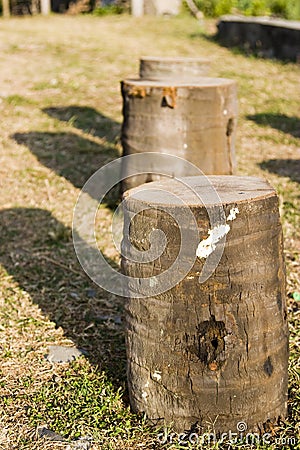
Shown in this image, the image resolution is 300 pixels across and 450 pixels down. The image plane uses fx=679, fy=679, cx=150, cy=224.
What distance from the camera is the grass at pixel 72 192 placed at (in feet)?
9.80

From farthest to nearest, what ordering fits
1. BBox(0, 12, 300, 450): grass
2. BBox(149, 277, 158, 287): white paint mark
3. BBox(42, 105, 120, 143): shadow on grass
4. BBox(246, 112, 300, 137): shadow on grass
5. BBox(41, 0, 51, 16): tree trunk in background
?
BBox(41, 0, 51, 16): tree trunk in background < BBox(246, 112, 300, 137): shadow on grass < BBox(42, 105, 120, 143): shadow on grass < BBox(0, 12, 300, 450): grass < BBox(149, 277, 158, 287): white paint mark

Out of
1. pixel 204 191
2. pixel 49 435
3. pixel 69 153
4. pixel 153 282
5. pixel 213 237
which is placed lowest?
pixel 49 435

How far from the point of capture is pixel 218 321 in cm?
264

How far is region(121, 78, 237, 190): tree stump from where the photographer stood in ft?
16.2

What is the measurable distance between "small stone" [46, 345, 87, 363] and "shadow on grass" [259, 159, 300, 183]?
329 cm

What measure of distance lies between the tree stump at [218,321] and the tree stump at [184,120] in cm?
221

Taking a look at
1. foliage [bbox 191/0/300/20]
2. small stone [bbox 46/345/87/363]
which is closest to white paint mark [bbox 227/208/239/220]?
small stone [bbox 46/345/87/363]

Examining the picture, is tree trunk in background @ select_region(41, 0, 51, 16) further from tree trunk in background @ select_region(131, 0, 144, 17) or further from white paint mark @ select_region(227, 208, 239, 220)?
white paint mark @ select_region(227, 208, 239, 220)

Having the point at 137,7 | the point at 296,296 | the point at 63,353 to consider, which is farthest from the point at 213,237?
the point at 137,7

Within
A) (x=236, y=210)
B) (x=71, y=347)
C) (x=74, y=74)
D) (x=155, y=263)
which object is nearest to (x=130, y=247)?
(x=155, y=263)

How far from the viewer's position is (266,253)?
8.76 ft

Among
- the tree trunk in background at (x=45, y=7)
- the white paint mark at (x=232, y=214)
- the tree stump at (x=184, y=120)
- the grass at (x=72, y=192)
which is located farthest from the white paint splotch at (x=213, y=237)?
the tree trunk in background at (x=45, y=7)

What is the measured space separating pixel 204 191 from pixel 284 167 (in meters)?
3.90

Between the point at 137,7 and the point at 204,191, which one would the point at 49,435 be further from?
the point at 137,7
